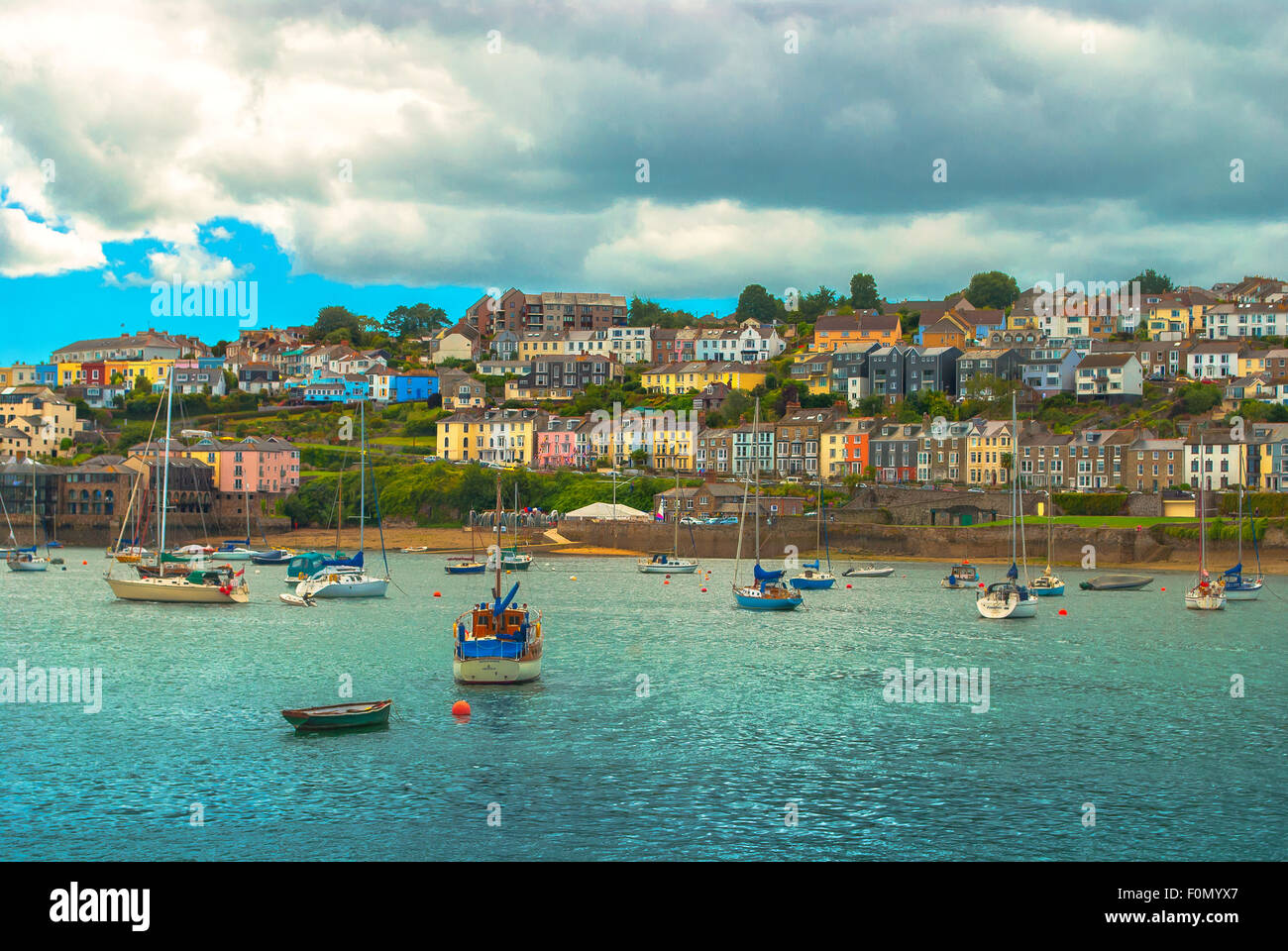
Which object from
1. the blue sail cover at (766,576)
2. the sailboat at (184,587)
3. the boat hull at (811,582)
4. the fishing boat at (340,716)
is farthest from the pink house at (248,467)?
the fishing boat at (340,716)

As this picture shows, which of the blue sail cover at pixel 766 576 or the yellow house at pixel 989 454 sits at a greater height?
the yellow house at pixel 989 454

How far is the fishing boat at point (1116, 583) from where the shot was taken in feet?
220

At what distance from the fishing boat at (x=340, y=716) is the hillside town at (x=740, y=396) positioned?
7949cm

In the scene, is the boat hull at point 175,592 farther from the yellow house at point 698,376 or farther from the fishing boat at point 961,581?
the yellow house at point 698,376

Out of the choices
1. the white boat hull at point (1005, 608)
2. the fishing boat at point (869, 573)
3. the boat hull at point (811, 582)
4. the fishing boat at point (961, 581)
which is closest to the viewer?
the white boat hull at point (1005, 608)

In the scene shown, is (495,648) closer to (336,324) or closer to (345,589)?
(345,589)

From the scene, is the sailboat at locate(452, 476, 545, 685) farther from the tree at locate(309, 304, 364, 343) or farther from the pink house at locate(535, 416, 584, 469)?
the tree at locate(309, 304, 364, 343)

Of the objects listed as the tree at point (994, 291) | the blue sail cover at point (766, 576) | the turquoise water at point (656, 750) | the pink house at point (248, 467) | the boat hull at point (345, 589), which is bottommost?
the turquoise water at point (656, 750)

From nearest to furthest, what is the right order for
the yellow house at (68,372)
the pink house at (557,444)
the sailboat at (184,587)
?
the sailboat at (184,587) → the pink house at (557,444) → the yellow house at (68,372)

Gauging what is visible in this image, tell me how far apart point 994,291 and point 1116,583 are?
111 m

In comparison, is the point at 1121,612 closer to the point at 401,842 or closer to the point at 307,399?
the point at 401,842

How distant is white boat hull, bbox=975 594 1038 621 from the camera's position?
2010 inches
